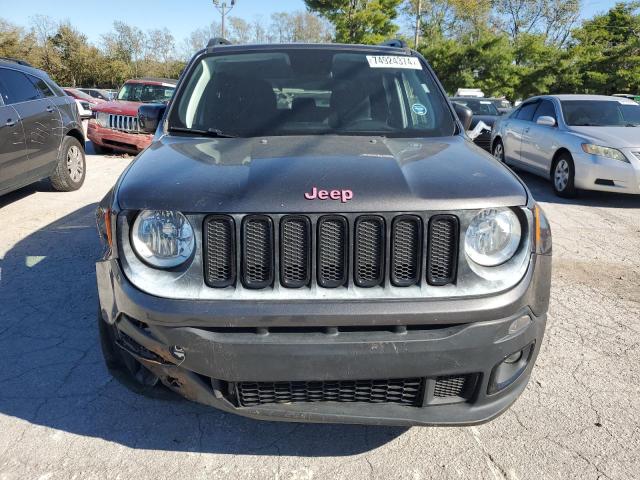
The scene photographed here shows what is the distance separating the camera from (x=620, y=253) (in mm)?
5504

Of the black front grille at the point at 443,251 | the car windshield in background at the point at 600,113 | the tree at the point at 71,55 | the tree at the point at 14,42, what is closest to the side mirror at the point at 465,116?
the black front grille at the point at 443,251

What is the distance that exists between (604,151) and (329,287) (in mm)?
6844

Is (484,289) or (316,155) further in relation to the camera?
(316,155)

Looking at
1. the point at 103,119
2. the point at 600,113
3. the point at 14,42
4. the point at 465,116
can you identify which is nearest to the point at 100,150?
the point at 103,119

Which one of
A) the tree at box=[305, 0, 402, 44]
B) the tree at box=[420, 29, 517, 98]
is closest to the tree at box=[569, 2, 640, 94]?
the tree at box=[420, 29, 517, 98]

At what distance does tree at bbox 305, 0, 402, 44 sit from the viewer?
36.7m

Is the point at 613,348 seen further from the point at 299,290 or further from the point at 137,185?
the point at 137,185

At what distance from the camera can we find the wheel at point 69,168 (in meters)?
7.37

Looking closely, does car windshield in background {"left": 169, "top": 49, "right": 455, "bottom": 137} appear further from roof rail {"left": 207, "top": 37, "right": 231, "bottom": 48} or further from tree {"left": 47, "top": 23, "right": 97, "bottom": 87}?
tree {"left": 47, "top": 23, "right": 97, "bottom": 87}

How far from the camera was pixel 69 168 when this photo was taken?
7.62 metres

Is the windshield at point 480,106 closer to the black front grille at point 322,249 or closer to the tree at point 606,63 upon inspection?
the black front grille at point 322,249

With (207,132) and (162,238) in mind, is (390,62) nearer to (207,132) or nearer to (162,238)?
(207,132)

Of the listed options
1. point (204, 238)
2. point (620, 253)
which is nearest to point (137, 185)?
point (204, 238)

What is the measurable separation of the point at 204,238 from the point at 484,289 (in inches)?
42.9
